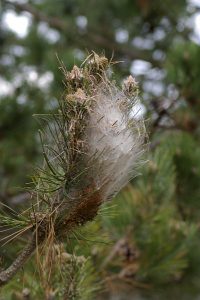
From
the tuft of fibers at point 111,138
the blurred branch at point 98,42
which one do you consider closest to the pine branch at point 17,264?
the tuft of fibers at point 111,138

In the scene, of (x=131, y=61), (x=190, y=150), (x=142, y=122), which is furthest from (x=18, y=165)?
(x=142, y=122)

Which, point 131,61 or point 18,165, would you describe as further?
point 131,61

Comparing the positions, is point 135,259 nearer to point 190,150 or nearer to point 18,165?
point 190,150

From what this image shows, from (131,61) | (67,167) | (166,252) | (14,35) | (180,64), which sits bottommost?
(166,252)

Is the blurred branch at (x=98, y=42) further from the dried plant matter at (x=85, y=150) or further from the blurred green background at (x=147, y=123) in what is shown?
the dried plant matter at (x=85, y=150)

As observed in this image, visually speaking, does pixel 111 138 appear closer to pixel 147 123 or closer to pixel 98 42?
pixel 147 123

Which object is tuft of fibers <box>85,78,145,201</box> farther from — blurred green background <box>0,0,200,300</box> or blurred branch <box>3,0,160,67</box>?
blurred branch <box>3,0,160,67</box>
